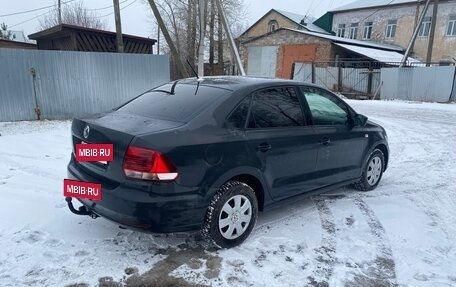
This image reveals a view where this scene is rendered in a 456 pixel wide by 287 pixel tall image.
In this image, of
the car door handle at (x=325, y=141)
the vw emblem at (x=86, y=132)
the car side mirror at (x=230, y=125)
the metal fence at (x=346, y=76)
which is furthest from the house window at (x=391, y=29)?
the vw emblem at (x=86, y=132)

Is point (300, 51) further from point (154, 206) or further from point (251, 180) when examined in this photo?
point (154, 206)

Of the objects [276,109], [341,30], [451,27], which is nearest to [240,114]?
[276,109]

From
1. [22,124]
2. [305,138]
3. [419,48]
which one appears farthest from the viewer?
[419,48]

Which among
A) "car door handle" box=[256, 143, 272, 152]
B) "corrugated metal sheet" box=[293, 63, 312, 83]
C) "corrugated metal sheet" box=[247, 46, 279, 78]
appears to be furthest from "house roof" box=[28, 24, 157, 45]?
"corrugated metal sheet" box=[247, 46, 279, 78]

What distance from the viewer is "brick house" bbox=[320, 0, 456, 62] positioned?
3006cm

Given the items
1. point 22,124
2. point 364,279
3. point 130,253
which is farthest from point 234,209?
point 22,124

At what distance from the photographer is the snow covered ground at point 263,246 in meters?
2.97

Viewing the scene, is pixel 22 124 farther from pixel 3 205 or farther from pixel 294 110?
pixel 294 110

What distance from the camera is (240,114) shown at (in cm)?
345

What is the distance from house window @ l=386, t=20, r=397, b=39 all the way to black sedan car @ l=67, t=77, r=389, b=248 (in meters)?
34.0

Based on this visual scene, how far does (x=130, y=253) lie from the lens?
326cm

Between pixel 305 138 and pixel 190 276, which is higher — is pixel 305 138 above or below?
above

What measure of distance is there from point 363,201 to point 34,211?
395cm

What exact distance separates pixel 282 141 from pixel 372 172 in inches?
85.4
